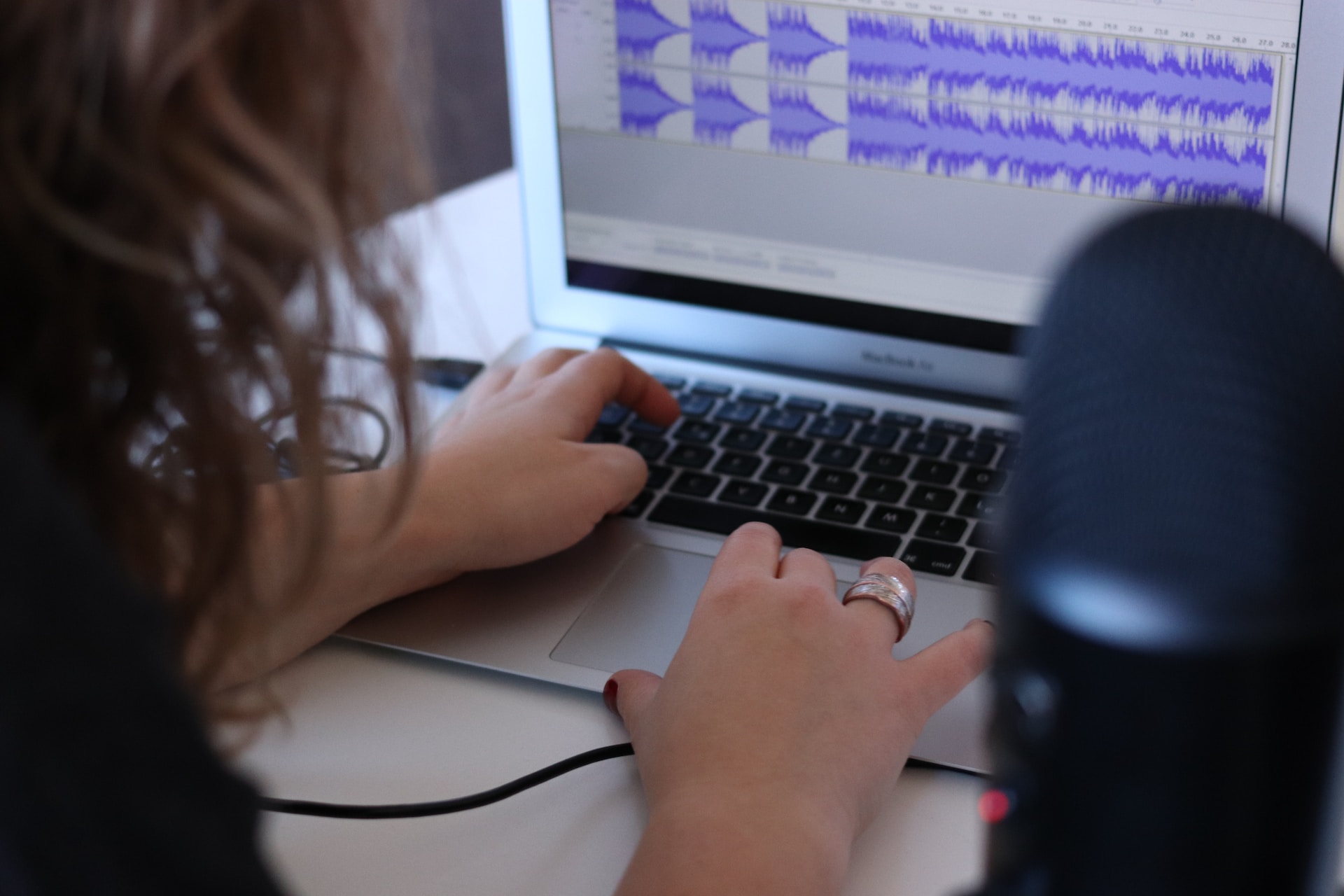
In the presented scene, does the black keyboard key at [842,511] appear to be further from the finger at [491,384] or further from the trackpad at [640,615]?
the finger at [491,384]

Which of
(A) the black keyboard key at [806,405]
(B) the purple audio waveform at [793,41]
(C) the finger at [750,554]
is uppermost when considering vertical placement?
(B) the purple audio waveform at [793,41]

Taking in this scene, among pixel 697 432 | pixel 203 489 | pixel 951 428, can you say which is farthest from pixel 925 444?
pixel 203 489

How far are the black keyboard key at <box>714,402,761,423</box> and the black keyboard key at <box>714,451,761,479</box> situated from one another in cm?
4

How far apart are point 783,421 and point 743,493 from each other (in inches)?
3.2

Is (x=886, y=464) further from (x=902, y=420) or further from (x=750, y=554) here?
(x=750, y=554)

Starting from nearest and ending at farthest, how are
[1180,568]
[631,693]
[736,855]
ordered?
[1180,568] → [736,855] → [631,693]

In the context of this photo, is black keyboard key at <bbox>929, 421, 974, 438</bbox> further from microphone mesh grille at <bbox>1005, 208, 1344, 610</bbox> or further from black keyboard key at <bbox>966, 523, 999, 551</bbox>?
microphone mesh grille at <bbox>1005, 208, 1344, 610</bbox>

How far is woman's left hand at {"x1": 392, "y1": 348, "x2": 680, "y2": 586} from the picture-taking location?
62 cm

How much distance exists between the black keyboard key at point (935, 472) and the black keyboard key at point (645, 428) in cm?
16

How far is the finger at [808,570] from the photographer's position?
0.55 m

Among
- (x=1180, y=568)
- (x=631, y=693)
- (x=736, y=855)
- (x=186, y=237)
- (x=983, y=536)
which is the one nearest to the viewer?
(x=1180, y=568)

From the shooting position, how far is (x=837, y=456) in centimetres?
71

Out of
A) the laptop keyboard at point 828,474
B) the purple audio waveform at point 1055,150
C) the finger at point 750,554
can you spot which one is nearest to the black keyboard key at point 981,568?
the laptop keyboard at point 828,474

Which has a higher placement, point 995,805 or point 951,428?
point 995,805
